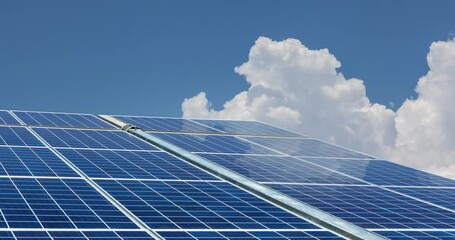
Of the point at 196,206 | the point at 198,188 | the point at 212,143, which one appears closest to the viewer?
the point at 196,206

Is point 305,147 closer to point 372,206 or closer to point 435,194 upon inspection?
point 435,194

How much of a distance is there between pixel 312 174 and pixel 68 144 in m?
12.5

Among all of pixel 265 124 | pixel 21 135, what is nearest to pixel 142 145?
pixel 21 135

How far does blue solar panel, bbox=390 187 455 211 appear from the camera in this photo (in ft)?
111

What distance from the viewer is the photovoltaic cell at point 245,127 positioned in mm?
51500

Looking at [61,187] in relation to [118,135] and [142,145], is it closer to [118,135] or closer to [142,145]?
[142,145]

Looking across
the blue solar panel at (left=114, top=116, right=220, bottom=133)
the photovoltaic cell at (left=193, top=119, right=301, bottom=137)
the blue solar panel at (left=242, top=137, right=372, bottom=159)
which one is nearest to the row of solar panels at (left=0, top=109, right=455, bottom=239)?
the blue solar panel at (left=242, top=137, right=372, bottom=159)

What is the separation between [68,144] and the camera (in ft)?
128

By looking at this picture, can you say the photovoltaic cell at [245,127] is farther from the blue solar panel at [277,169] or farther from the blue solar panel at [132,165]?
the blue solar panel at [132,165]

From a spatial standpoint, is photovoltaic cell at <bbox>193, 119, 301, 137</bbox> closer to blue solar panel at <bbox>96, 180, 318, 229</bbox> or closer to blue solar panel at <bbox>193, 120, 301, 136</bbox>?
blue solar panel at <bbox>193, 120, 301, 136</bbox>

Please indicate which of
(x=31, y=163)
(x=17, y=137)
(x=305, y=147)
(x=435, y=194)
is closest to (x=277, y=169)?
(x=435, y=194)

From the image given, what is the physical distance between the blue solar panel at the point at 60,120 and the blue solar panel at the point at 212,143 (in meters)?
5.58

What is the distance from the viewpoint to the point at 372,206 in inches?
1238

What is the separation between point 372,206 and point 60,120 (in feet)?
81.3
